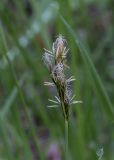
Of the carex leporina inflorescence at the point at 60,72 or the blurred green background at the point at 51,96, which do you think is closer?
the carex leporina inflorescence at the point at 60,72

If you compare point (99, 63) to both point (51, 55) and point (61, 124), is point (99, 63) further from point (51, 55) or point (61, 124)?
point (51, 55)

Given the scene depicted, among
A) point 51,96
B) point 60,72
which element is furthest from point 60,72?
point 51,96

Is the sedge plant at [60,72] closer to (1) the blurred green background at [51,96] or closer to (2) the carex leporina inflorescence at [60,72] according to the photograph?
(2) the carex leporina inflorescence at [60,72]

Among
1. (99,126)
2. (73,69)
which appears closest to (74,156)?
(73,69)

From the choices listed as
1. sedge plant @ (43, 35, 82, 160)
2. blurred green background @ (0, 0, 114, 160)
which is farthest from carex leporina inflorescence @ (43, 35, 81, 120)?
blurred green background @ (0, 0, 114, 160)

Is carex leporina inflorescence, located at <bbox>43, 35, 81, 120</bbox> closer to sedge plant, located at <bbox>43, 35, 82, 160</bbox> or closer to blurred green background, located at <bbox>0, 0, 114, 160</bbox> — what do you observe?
sedge plant, located at <bbox>43, 35, 82, 160</bbox>

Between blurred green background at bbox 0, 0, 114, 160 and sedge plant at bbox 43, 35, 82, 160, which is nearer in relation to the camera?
sedge plant at bbox 43, 35, 82, 160

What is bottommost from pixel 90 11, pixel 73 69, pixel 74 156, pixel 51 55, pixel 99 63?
pixel 74 156

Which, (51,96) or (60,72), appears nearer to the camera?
(60,72)

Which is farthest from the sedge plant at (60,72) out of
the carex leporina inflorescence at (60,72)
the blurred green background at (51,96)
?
the blurred green background at (51,96)

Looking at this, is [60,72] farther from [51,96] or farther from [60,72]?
[51,96]

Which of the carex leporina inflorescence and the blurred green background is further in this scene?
the blurred green background
